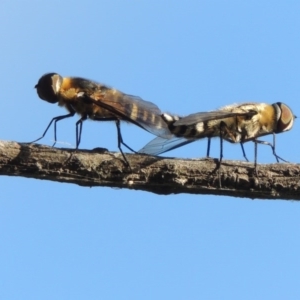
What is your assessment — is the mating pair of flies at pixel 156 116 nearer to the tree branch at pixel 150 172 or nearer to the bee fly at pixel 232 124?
the bee fly at pixel 232 124

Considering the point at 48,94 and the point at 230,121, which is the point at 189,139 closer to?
the point at 230,121

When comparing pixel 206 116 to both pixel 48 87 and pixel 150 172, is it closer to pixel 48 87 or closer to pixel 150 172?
pixel 48 87

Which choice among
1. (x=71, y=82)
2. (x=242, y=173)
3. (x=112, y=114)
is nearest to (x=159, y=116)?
(x=112, y=114)

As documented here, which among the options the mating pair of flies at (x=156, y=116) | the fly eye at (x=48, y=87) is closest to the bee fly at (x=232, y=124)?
the mating pair of flies at (x=156, y=116)

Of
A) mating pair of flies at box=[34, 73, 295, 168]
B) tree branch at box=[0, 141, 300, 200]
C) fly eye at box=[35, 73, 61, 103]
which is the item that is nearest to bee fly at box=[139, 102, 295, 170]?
mating pair of flies at box=[34, 73, 295, 168]

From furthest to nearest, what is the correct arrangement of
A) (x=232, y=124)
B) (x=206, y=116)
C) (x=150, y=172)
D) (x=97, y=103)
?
(x=232, y=124) → (x=206, y=116) → (x=97, y=103) → (x=150, y=172)

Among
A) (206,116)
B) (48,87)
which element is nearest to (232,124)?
(206,116)

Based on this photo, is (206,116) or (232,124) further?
(232,124)
